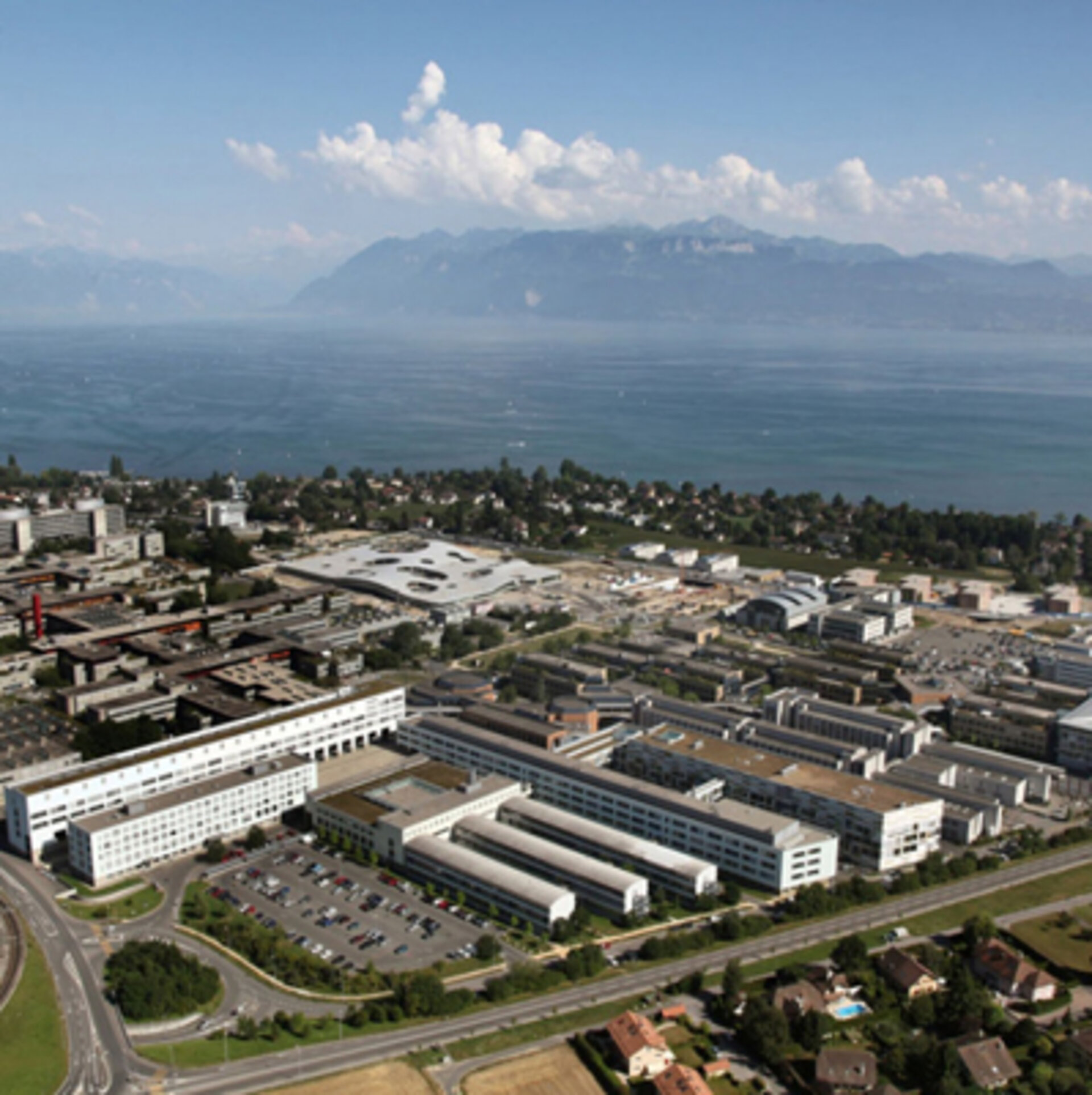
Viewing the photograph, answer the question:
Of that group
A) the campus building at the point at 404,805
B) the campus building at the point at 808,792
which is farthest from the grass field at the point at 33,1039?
the campus building at the point at 808,792

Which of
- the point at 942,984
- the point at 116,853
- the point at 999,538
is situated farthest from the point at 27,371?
the point at 942,984

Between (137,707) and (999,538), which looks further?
(999,538)

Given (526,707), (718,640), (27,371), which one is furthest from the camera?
(27,371)

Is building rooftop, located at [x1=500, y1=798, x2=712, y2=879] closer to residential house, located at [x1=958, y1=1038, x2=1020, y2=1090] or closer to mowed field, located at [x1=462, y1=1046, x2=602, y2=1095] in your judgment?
mowed field, located at [x1=462, y1=1046, x2=602, y2=1095]

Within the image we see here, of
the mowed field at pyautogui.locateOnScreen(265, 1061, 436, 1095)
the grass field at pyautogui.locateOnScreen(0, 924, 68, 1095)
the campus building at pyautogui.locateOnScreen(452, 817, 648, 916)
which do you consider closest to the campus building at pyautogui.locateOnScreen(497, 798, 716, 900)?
the campus building at pyautogui.locateOnScreen(452, 817, 648, 916)

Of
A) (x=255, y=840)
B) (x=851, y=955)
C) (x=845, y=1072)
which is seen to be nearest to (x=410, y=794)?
(x=255, y=840)

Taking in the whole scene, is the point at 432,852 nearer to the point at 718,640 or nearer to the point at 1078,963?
the point at 1078,963

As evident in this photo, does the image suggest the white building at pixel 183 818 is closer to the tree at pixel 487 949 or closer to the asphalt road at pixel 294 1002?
the asphalt road at pixel 294 1002
